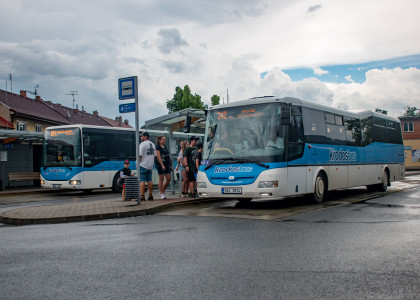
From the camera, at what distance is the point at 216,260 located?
5.72 m

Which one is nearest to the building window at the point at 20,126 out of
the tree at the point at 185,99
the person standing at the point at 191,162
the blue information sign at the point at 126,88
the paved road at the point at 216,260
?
the tree at the point at 185,99

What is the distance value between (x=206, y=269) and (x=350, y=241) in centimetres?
268

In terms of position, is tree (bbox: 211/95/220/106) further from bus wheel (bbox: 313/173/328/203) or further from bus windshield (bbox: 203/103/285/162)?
bus windshield (bbox: 203/103/285/162)

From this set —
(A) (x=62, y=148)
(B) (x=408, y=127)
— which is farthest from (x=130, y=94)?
(B) (x=408, y=127)

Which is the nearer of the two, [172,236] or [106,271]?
[106,271]

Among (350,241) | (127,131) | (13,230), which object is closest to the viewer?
(350,241)

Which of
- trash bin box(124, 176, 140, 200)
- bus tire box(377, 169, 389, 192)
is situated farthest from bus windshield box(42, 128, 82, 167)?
bus tire box(377, 169, 389, 192)

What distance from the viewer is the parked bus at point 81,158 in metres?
20.3

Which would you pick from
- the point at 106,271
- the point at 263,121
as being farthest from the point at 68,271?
the point at 263,121

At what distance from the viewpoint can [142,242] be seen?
713 cm

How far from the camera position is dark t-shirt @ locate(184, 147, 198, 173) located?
1485cm

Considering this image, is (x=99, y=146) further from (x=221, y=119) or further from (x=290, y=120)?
(x=290, y=120)

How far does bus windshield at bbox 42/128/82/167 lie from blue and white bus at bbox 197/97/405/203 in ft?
30.6

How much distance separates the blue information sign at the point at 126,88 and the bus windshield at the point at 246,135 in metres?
2.24
